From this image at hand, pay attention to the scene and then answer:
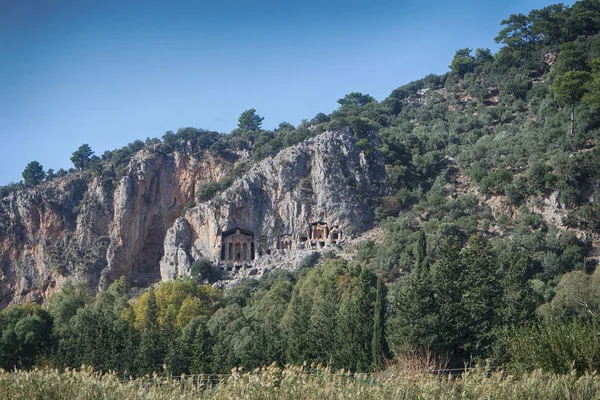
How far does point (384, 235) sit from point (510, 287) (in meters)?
32.2

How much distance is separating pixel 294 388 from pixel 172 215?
75.0 metres

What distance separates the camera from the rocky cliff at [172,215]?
81750 millimetres

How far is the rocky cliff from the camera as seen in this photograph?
81750mm

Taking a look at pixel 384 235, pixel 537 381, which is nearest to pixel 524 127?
pixel 384 235

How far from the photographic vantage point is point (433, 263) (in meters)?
62.7

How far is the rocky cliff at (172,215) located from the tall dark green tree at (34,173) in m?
8.58

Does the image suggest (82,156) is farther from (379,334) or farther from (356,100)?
(379,334)

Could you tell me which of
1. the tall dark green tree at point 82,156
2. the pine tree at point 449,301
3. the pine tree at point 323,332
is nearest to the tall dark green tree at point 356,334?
the pine tree at point 323,332

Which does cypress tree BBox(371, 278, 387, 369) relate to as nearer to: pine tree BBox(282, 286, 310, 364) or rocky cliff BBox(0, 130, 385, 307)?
pine tree BBox(282, 286, 310, 364)

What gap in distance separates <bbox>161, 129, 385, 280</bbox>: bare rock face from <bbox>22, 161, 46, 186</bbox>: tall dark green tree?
29.6 m

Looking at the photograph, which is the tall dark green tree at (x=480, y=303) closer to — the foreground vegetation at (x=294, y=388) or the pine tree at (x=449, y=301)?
the pine tree at (x=449, y=301)

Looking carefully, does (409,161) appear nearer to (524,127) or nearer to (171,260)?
(524,127)

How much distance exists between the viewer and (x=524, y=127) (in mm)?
83438

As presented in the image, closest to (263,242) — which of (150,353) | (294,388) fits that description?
(150,353)
